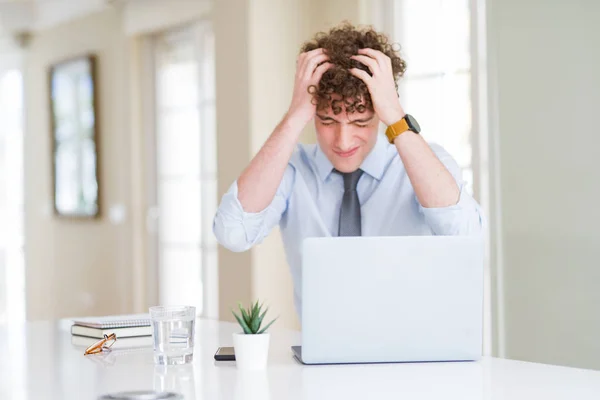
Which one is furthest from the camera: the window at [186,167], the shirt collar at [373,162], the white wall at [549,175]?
the window at [186,167]

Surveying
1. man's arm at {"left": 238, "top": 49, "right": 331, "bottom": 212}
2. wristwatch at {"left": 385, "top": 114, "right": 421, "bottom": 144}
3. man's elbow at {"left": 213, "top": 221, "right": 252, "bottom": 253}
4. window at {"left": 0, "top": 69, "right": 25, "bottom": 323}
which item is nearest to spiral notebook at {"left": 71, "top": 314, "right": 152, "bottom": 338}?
man's elbow at {"left": 213, "top": 221, "right": 252, "bottom": 253}

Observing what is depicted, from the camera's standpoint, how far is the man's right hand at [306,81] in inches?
88.4

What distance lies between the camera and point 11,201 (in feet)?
23.8

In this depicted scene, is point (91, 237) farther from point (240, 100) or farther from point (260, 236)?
point (260, 236)

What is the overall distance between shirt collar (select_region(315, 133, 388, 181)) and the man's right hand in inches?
7.8

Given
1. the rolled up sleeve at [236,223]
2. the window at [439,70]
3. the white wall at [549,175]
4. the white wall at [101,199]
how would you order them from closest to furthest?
the rolled up sleeve at [236,223], the white wall at [549,175], the window at [439,70], the white wall at [101,199]

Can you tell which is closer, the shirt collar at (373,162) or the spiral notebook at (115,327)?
the spiral notebook at (115,327)

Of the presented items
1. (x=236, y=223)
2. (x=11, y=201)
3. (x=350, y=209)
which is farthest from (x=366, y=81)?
(x=11, y=201)

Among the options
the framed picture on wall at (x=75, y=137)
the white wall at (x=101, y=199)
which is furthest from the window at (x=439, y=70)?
the framed picture on wall at (x=75, y=137)

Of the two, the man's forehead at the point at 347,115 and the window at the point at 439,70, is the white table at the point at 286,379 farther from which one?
the window at the point at 439,70

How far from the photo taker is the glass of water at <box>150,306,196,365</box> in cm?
171

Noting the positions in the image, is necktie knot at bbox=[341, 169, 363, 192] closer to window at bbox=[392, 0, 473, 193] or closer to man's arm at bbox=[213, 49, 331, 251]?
man's arm at bbox=[213, 49, 331, 251]

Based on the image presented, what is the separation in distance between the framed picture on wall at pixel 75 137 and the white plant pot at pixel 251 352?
4840mm

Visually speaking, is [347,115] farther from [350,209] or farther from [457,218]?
[457,218]
